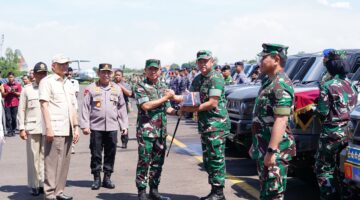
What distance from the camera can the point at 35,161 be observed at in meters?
7.27

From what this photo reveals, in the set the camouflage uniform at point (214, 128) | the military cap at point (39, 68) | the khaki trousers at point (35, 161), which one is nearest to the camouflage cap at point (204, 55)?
the camouflage uniform at point (214, 128)

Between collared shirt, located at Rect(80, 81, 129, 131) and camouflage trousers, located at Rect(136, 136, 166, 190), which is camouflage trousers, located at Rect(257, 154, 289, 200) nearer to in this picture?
camouflage trousers, located at Rect(136, 136, 166, 190)

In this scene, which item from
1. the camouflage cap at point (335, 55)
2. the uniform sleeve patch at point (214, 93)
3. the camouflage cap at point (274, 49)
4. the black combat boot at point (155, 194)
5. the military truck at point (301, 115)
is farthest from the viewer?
the black combat boot at point (155, 194)

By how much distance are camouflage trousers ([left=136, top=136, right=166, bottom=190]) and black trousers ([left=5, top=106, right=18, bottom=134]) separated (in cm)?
962

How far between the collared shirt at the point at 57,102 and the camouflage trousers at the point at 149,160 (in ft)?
3.14

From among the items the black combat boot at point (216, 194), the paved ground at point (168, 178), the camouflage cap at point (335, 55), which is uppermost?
the camouflage cap at point (335, 55)

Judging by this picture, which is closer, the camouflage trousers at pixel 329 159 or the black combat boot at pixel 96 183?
the camouflage trousers at pixel 329 159

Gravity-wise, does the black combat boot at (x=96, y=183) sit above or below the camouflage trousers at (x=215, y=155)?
below

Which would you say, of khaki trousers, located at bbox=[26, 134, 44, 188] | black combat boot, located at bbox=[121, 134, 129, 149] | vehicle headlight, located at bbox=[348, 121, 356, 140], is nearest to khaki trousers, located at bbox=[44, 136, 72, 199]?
khaki trousers, located at bbox=[26, 134, 44, 188]

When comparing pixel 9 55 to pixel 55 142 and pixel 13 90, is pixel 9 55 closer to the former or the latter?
pixel 13 90

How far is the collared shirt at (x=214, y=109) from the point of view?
6.32m

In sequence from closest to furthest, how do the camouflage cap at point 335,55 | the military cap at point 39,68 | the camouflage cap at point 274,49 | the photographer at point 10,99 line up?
the camouflage cap at point 274,49 → the camouflage cap at point 335,55 → the military cap at point 39,68 → the photographer at point 10,99

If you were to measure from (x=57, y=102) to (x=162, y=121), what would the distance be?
53.5 inches

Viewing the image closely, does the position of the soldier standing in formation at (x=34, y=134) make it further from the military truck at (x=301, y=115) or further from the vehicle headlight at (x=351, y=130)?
the vehicle headlight at (x=351, y=130)
